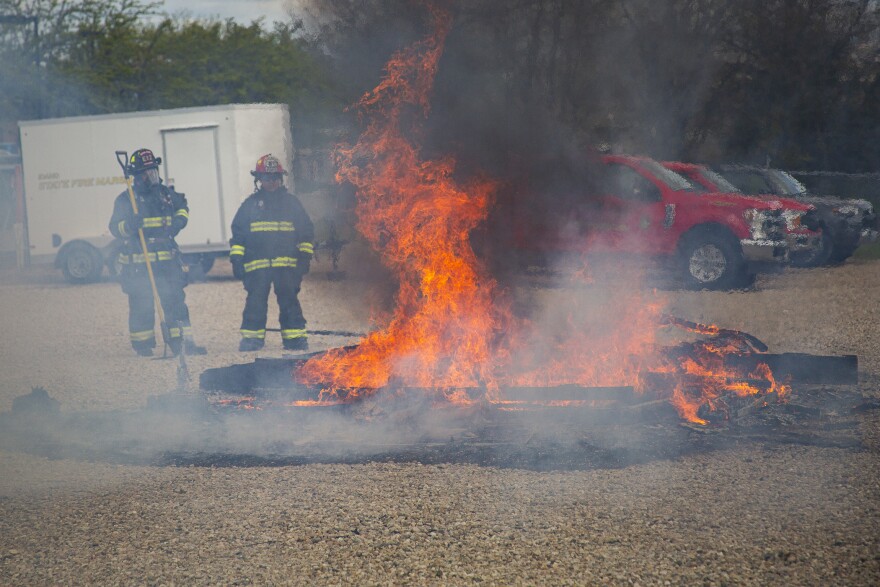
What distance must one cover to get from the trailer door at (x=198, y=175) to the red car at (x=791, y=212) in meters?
8.16

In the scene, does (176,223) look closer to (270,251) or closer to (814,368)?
(270,251)

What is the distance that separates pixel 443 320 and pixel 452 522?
8.82 feet

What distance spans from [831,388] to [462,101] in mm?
3976

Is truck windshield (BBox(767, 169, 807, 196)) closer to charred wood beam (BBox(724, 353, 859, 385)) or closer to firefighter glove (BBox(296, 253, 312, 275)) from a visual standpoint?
charred wood beam (BBox(724, 353, 859, 385))

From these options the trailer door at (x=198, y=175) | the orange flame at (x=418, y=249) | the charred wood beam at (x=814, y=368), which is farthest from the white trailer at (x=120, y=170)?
the charred wood beam at (x=814, y=368)

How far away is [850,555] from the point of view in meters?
4.01

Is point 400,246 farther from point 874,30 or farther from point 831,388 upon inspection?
point 874,30

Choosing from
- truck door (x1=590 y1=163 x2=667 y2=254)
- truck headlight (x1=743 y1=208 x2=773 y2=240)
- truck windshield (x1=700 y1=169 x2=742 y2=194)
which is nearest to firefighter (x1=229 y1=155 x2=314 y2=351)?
truck door (x1=590 y1=163 x2=667 y2=254)

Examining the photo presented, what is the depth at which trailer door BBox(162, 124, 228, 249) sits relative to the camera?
16.6 meters

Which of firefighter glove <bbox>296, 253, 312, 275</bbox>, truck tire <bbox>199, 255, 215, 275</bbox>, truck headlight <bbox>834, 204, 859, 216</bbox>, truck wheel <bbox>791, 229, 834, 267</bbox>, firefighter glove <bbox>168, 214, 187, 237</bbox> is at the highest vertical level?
firefighter glove <bbox>168, 214, 187, 237</bbox>

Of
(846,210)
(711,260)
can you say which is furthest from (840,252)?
(711,260)

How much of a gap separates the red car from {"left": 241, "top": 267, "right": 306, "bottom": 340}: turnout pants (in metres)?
7.73

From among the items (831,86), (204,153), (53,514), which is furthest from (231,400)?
(831,86)

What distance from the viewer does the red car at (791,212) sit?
14.0 m
